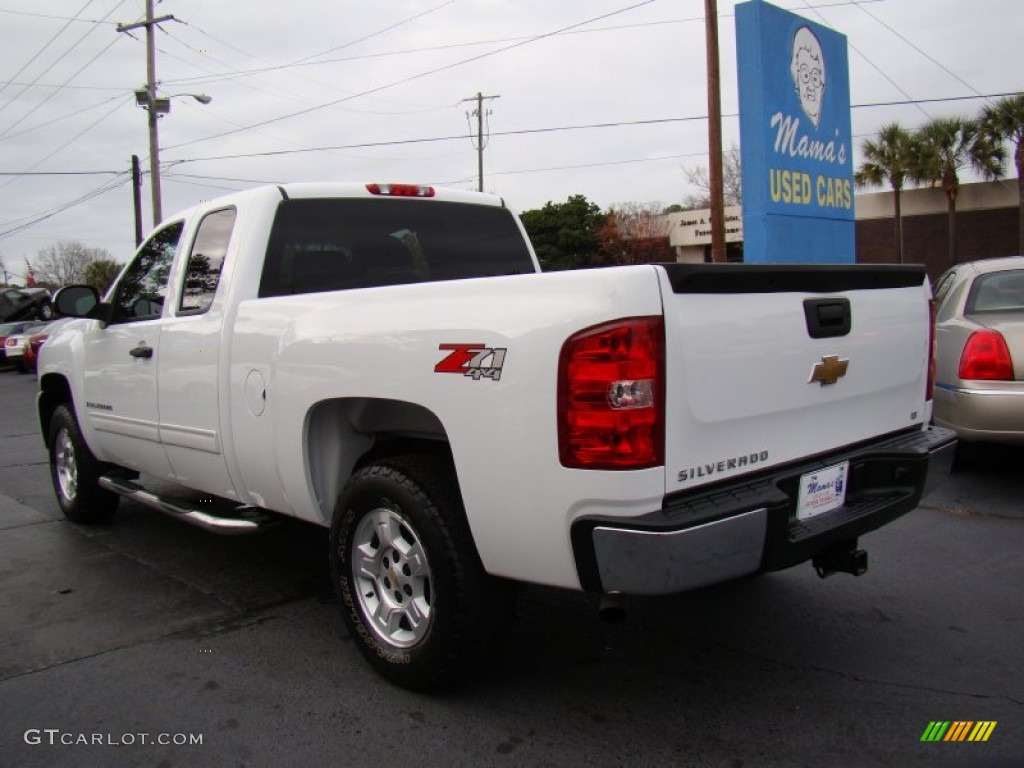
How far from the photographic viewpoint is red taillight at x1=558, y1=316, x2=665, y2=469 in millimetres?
2375

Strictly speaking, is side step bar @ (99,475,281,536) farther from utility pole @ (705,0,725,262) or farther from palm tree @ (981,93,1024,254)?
palm tree @ (981,93,1024,254)

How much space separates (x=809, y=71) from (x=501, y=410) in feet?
36.1

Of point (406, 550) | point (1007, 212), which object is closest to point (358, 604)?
point (406, 550)

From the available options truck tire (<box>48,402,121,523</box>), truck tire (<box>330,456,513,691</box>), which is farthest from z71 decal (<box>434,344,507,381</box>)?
truck tire (<box>48,402,121,523</box>)

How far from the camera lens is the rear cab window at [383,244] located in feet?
13.2

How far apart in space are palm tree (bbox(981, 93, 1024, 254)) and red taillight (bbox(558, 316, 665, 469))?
32.4 meters

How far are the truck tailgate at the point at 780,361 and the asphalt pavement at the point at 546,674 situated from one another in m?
0.92

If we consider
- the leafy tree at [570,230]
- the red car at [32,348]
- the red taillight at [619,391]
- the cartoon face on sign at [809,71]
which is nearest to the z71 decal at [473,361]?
the red taillight at [619,391]

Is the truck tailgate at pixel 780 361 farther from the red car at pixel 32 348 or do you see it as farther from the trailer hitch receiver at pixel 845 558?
the red car at pixel 32 348

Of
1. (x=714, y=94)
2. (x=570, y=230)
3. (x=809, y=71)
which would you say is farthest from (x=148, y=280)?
(x=570, y=230)

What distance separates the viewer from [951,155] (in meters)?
33.0

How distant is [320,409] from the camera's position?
342cm

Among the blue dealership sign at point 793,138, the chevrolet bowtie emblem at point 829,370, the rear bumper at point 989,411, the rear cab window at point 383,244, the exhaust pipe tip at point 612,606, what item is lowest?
the exhaust pipe tip at point 612,606

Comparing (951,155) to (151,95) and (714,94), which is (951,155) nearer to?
(714,94)
